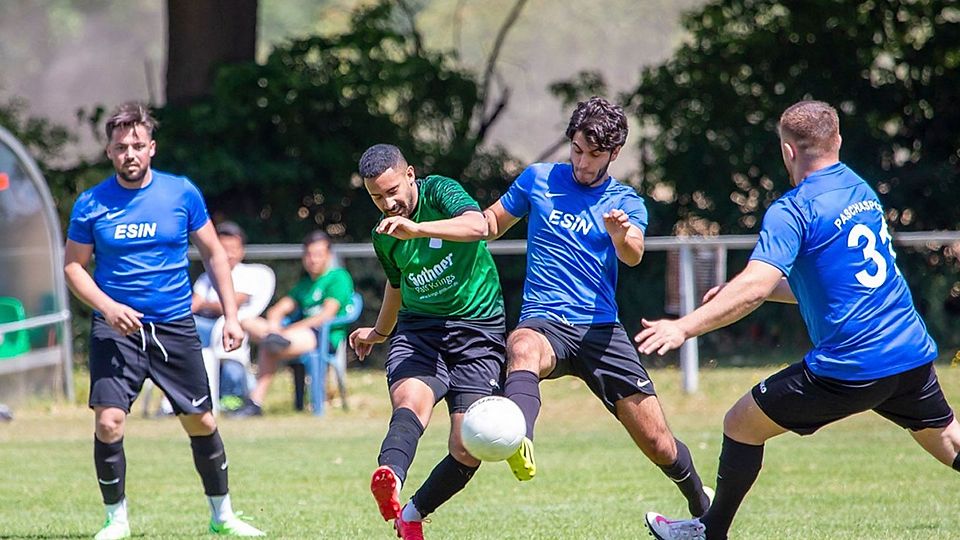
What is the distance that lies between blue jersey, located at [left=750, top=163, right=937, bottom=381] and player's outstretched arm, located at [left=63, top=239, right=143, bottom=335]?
3230 mm

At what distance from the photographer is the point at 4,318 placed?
1484 centimetres

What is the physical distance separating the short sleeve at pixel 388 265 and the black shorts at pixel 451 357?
0.20m

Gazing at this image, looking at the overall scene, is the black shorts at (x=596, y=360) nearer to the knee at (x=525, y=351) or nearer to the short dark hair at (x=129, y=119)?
the knee at (x=525, y=351)

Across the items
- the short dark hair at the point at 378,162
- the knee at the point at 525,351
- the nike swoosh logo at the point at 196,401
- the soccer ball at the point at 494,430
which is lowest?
the nike swoosh logo at the point at 196,401

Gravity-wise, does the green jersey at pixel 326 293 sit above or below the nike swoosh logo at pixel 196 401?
below

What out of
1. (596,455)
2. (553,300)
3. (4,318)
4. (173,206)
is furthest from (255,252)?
(553,300)

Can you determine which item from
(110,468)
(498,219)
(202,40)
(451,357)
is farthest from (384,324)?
(202,40)

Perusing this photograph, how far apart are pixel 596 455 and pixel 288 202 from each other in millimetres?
9075

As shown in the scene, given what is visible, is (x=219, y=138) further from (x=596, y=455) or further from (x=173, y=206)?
(x=173, y=206)

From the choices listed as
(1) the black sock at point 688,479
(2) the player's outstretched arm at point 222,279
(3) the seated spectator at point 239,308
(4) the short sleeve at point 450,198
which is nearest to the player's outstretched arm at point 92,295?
(2) the player's outstretched arm at point 222,279

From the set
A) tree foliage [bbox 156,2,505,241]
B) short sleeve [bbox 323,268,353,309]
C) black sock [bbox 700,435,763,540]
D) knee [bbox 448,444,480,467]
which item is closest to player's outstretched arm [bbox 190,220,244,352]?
knee [bbox 448,444,480,467]

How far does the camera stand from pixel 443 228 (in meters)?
6.27

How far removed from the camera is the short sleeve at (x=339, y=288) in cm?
1416

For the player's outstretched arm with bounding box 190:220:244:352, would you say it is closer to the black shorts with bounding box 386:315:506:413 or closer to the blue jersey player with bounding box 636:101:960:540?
the black shorts with bounding box 386:315:506:413
